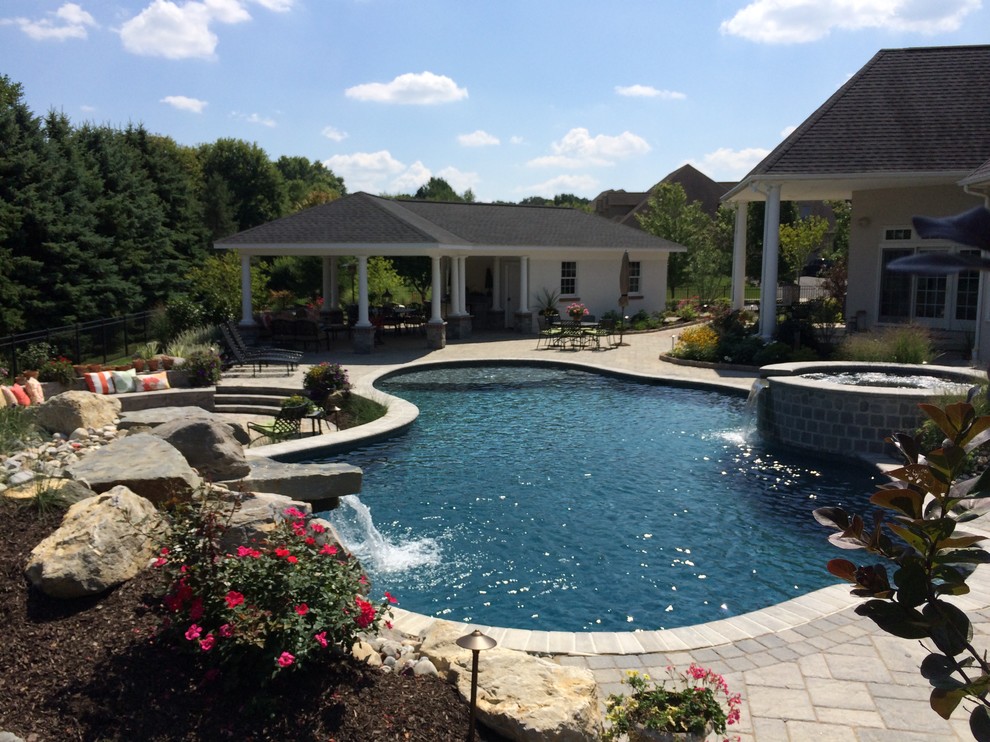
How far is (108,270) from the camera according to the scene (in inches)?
965

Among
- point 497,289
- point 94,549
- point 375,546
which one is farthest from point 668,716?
point 497,289

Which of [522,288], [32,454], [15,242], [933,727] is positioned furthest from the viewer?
[522,288]

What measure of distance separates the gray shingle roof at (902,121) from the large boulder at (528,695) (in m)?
16.7

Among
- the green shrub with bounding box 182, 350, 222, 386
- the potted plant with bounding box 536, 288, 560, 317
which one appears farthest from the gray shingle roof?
the green shrub with bounding box 182, 350, 222, 386

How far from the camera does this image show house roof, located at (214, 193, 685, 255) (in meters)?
21.4

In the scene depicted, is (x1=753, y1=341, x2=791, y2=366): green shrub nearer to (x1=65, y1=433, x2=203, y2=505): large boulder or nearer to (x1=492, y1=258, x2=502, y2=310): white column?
(x1=492, y1=258, x2=502, y2=310): white column

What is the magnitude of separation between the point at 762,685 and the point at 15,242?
78.5ft

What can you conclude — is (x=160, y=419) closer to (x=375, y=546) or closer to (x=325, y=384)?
(x=325, y=384)

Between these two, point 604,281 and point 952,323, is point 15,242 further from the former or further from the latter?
point 952,323

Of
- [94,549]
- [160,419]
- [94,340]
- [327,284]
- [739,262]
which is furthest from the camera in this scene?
[327,284]

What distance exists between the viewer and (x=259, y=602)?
400 centimetres

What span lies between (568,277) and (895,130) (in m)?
11.8

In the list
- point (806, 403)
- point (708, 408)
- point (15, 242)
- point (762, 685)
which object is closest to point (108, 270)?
point (15, 242)

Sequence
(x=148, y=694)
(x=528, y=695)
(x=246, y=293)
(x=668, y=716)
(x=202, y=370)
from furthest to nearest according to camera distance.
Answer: (x=246, y=293) < (x=202, y=370) < (x=528, y=695) < (x=668, y=716) < (x=148, y=694)
